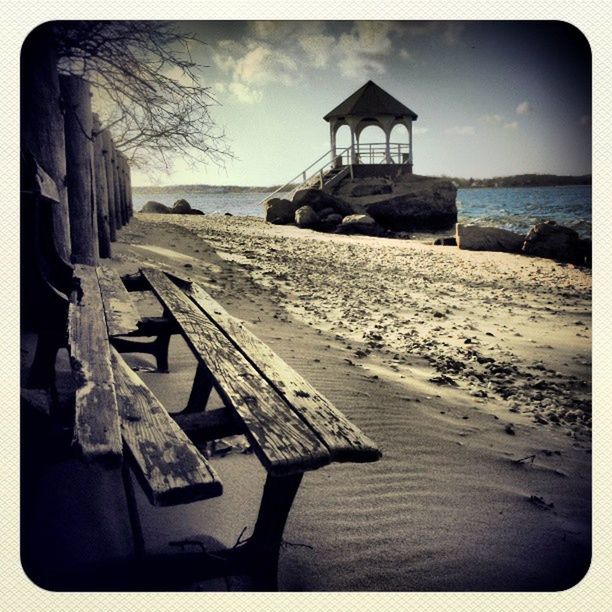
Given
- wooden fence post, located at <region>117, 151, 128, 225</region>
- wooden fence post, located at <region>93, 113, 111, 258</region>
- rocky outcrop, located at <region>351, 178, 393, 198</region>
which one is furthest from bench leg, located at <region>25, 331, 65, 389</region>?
rocky outcrop, located at <region>351, 178, 393, 198</region>

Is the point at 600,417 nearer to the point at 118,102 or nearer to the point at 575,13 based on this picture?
the point at 575,13

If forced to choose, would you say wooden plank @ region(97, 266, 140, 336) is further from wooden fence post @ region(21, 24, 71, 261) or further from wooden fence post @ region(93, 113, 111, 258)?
wooden fence post @ region(93, 113, 111, 258)

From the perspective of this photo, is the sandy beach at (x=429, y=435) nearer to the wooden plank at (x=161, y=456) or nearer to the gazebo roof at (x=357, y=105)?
the wooden plank at (x=161, y=456)

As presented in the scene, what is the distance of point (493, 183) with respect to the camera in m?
3.76

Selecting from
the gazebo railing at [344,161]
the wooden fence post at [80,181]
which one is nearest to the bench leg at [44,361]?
the wooden fence post at [80,181]

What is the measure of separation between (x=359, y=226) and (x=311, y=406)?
14.4m

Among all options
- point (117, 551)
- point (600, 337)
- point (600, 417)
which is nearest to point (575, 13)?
point (600, 337)

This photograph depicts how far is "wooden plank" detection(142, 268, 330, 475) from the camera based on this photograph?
1405 millimetres

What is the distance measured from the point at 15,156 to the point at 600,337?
3.12 metres

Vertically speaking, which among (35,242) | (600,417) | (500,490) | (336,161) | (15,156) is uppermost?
(336,161)

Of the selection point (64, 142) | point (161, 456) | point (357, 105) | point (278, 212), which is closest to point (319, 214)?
point (278, 212)

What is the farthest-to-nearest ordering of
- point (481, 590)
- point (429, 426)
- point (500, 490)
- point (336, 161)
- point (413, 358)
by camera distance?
1. point (336, 161)
2. point (413, 358)
3. point (429, 426)
4. point (500, 490)
5. point (481, 590)

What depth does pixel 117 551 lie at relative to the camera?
77.5 inches

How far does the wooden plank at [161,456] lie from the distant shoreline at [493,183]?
2.51 m
